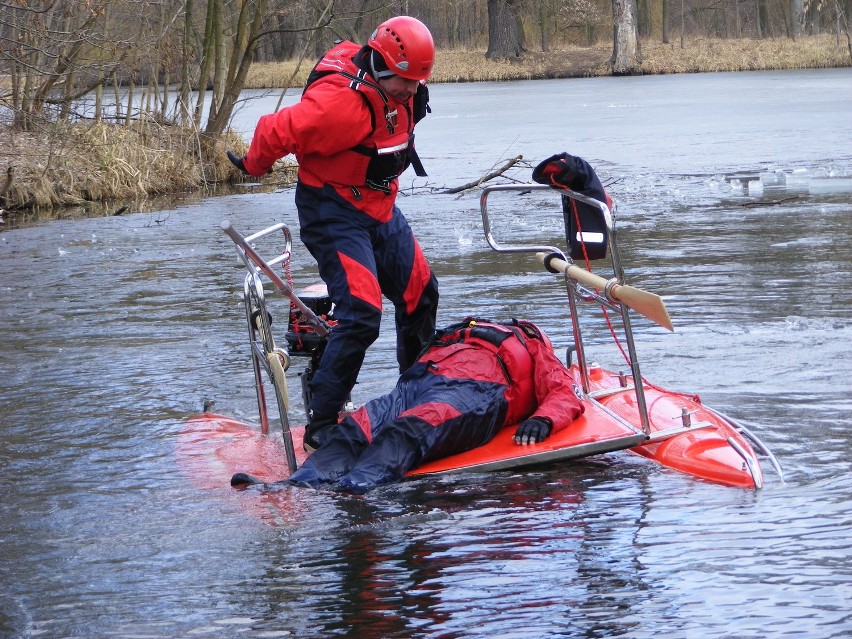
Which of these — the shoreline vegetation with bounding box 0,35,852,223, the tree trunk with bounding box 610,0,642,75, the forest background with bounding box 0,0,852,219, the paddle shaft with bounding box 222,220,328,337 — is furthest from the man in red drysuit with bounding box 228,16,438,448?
the tree trunk with bounding box 610,0,642,75

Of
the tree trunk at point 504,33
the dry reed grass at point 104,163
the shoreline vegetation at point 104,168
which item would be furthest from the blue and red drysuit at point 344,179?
the tree trunk at point 504,33

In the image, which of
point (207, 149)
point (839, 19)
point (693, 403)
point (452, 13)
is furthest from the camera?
point (452, 13)

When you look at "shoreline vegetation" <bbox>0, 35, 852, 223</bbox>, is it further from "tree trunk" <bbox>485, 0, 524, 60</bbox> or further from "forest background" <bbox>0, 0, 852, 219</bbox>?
"tree trunk" <bbox>485, 0, 524, 60</bbox>

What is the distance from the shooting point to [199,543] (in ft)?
14.5

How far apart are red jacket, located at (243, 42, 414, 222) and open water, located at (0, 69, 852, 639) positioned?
4.38 ft

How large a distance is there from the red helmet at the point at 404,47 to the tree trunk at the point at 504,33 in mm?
41181

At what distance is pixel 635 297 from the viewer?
4355 millimetres

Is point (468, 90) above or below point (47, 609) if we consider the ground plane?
above

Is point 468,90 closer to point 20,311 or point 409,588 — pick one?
point 20,311

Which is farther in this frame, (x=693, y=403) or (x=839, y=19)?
(x=839, y=19)

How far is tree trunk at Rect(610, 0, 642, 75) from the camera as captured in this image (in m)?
42.9

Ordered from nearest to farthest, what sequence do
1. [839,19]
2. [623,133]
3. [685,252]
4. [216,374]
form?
[216,374]
[685,252]
[623,133]
[839,19]

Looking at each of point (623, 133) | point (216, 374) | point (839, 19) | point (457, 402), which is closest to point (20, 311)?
point (216, 374)

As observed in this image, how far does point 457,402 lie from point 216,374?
2.47 metres
